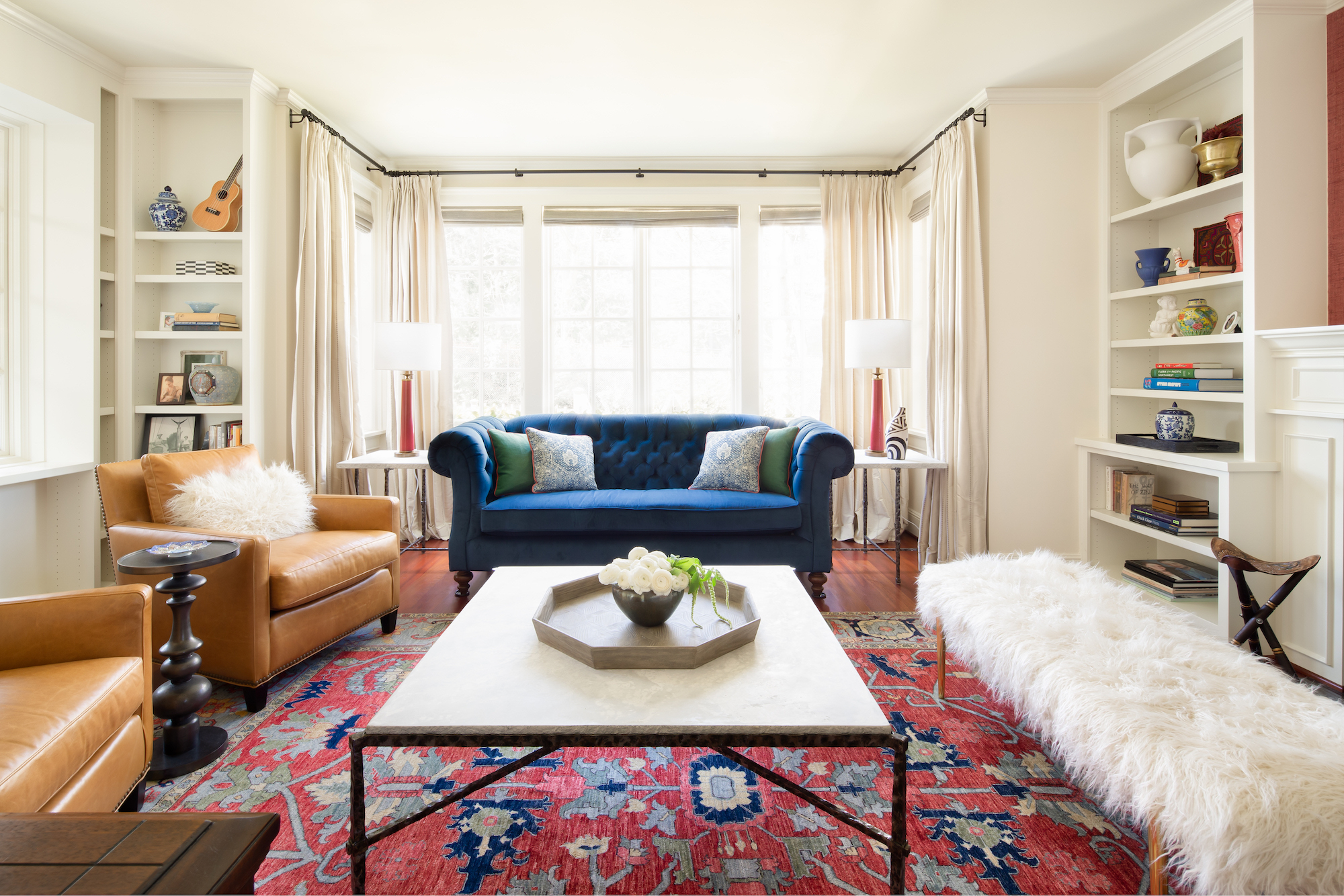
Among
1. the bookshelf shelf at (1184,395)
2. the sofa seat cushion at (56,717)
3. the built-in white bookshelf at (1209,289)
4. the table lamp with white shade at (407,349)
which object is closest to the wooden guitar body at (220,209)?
the table lamp with white shade at (407,349)

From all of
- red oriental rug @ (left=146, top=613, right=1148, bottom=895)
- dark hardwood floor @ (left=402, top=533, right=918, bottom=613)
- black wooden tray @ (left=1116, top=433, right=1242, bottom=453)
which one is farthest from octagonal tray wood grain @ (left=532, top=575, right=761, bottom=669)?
black wooden tray @ (left=1116, top=433, right=1242, bottom=453)

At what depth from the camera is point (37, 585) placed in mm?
3207

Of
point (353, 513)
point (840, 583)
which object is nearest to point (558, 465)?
point (353, 513)

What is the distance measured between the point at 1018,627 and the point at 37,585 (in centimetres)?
409

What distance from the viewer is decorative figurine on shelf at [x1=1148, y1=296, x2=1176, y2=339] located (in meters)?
3.38

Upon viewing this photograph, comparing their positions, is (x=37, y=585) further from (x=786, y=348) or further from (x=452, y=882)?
(x=786, y=348)

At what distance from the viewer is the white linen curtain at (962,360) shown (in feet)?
12.5

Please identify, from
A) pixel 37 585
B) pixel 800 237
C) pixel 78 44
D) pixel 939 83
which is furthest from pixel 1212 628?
pixel 78 44

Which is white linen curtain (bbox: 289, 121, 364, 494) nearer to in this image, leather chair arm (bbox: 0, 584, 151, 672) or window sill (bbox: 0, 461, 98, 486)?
window sill (bbox: 0, 461, 98, 486)

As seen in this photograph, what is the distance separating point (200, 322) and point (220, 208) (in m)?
0.61

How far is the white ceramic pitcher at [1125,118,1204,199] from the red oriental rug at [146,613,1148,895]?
2643 mm

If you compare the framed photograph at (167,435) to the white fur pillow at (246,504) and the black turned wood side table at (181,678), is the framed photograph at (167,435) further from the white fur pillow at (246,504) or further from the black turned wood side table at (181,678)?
the black turned wood side table at (181,678)

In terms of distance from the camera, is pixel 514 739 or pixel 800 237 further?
pixel 800 237

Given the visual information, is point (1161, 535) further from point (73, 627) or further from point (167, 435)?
point (167, 435)
